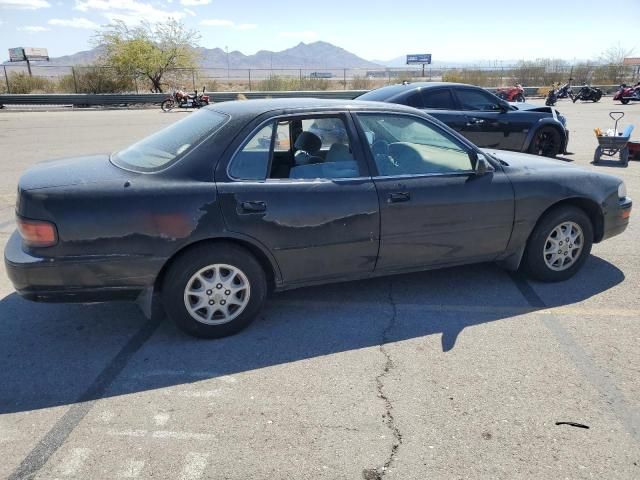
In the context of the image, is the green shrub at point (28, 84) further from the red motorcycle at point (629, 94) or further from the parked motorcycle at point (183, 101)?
the red motorcycle at point (629, 94)

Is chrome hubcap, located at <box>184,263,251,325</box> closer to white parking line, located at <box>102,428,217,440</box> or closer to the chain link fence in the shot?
white parking line, located at <box>102,428,217,440</box>

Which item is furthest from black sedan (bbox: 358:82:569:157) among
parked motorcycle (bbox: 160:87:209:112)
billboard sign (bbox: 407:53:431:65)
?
billboard sign (bbox: 407:53:431:65)

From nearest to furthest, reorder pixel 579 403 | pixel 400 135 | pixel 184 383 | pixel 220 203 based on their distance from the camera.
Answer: pixel 579 403
pixel 184 383
pixel 220 203
pixel 400 135

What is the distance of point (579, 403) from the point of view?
298cm

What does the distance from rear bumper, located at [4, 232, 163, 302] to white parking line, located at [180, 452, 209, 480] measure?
1261 millimetres

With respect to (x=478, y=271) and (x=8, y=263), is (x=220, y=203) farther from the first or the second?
(x=478, y=271)

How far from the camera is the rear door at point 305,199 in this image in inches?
139

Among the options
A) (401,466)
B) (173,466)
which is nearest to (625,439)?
(401,466)

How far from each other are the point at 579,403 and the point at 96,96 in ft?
100

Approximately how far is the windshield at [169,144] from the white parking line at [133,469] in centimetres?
184

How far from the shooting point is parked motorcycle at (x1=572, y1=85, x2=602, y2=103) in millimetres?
30311

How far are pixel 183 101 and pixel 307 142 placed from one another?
79.5ft

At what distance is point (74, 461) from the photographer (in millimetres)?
2516

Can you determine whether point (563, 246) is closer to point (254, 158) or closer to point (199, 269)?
point (254, 158)
